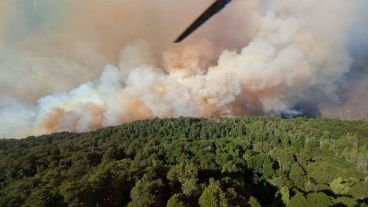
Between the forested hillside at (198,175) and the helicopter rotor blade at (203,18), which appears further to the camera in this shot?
the forested hillside at (198,175)

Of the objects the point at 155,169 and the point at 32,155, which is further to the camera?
the point at 32,155

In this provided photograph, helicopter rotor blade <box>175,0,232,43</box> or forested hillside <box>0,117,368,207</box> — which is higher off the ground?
forested hillside <box>0,117,368,207</box>

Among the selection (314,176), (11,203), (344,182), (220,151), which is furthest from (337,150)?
(11,203)

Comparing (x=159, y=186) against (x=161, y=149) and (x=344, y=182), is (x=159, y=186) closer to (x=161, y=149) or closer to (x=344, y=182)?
(x=344, y=182)

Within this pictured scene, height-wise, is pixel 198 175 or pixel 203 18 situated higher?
pixel 198 175

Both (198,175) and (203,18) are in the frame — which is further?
(198,175)

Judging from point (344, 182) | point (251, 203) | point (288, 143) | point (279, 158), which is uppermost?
point (288, 143)

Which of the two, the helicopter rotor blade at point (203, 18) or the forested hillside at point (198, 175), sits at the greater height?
the forested hillside at point (198, 175)

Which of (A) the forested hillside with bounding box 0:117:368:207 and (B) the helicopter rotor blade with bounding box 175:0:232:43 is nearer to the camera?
(B) the helicopter rotor blade with bounding box 175:0:232:43
